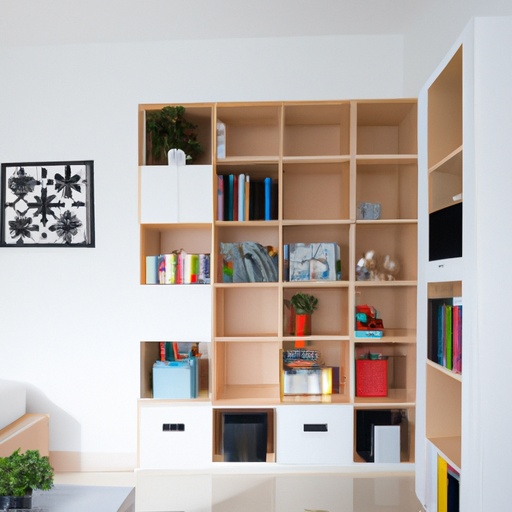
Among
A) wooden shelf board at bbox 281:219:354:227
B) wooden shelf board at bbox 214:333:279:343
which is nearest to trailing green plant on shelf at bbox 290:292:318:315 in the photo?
wooden shelf board at bbox 214:333:279:343

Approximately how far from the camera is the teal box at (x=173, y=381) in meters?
2.88

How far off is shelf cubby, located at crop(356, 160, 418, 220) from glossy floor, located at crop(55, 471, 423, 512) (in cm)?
160

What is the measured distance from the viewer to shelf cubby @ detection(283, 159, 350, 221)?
3145mm

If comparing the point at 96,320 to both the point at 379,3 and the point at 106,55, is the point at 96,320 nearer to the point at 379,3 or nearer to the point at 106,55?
the point at 106,55

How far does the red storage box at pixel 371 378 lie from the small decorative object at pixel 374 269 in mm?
509

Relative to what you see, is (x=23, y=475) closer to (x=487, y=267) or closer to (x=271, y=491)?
(x=271, y=491)

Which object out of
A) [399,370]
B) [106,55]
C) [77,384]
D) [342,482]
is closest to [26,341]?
[77,384]

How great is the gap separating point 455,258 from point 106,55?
2662 mm

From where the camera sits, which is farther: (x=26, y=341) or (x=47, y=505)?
(x=26, y=341)

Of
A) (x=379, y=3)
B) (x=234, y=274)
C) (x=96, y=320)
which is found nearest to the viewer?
(x=379, y=3)

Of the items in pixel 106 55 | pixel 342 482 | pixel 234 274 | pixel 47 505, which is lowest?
pixel 342 482

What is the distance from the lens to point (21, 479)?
1.58 metres

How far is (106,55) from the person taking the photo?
3.19 meters

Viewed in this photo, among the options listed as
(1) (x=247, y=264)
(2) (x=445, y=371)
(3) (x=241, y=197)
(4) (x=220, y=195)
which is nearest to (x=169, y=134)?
(4) (x=220, y=195)
